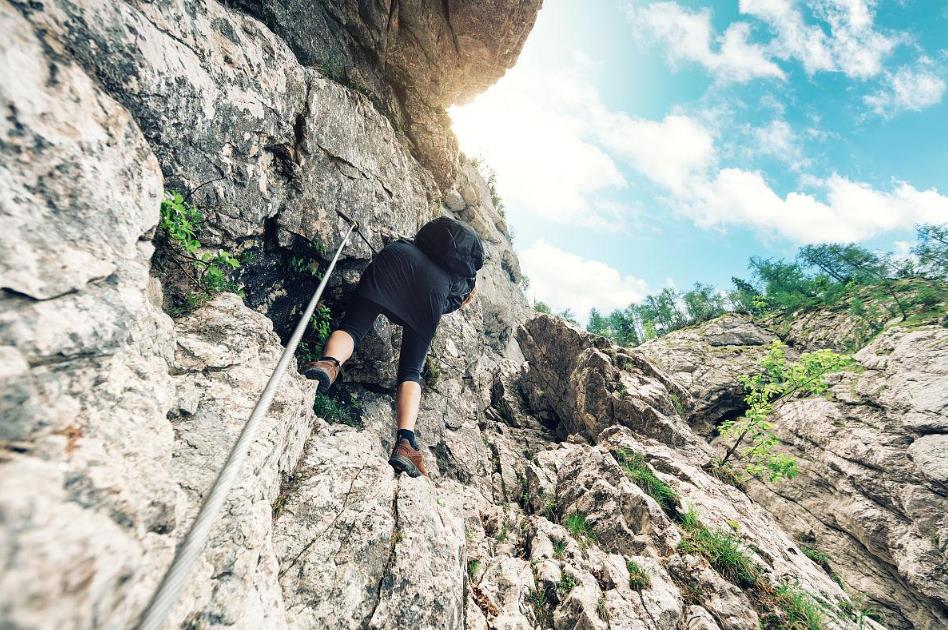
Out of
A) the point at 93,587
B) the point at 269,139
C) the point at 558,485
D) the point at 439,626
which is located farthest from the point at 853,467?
the point at 269,139

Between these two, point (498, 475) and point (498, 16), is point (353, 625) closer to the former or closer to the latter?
point (498, 475)

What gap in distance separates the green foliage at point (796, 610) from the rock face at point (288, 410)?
0.40ft

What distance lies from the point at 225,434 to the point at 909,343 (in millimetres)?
25788

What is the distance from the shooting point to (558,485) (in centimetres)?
852

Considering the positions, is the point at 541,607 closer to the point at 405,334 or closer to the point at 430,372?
the point at 405,334

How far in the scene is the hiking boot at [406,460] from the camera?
4691 mm

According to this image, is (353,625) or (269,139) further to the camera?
(269,139)

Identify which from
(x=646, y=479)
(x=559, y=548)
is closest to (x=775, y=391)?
(x=646, y=479)

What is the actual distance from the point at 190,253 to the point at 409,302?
9.57 feet

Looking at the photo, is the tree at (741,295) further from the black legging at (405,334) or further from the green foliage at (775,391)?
the black legging at (405,334)

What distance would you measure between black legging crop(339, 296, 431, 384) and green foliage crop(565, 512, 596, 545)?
15.1ft

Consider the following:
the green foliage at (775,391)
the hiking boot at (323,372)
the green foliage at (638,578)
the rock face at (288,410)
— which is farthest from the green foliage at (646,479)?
the hiking boot at (323,372)

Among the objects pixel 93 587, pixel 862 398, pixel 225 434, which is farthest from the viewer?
pixel 862 398

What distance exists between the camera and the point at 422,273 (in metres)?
5.62
